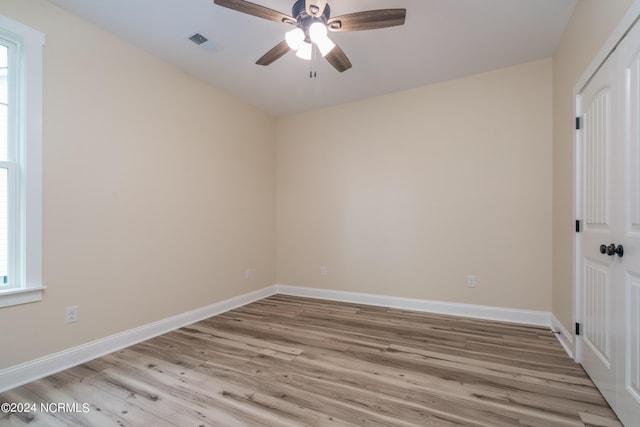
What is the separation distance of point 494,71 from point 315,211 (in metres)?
2.73

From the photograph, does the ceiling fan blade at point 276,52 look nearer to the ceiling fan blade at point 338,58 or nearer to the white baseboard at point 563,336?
the ceiling fan blade at point 338,58

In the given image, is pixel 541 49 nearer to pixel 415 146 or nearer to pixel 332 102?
pixel 415 146

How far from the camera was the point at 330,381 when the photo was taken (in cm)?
205

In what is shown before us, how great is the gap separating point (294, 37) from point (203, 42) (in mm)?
1136

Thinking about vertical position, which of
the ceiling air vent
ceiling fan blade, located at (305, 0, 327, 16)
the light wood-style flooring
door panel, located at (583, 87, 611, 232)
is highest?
the ceiling air vent

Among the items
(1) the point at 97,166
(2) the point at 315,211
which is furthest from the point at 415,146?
(1) the point at 97,166

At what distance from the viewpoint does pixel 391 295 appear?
12.5ft

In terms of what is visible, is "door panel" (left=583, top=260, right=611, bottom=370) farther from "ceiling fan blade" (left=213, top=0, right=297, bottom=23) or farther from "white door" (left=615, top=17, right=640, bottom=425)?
"ceiling fan blade" (left=213, top=0, right=297, bottom=23)

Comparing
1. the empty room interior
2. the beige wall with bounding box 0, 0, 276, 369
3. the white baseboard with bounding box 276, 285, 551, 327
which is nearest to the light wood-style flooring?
the empty room interior

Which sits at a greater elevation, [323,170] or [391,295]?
[323,170]

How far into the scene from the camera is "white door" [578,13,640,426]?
1.49 metres

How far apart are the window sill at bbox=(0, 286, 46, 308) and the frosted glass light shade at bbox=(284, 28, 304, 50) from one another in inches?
97.6

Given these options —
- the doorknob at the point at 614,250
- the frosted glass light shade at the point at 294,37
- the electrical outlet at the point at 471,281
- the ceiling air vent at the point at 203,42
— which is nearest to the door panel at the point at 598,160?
the doorknob at the point at 614,250

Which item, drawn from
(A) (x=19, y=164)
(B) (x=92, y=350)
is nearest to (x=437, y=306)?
(B) (x=92, y=350)
